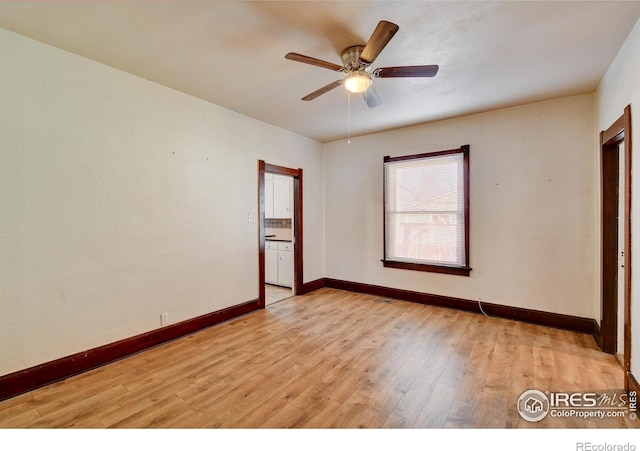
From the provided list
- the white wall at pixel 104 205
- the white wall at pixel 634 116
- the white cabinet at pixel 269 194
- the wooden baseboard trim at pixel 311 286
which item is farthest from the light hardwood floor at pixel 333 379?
the white cabinet at pixel 269 194

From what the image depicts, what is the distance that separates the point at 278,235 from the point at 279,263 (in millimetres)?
789

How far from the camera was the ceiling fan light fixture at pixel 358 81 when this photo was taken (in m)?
2.24

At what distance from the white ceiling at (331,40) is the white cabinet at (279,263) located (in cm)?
282

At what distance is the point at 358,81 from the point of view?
2.26m

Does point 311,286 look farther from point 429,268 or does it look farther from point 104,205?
point 104,205

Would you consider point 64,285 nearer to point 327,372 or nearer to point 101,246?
point 101,246

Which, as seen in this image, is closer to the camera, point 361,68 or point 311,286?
point 361,68

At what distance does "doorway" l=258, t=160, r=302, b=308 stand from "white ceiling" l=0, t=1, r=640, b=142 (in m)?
1.48

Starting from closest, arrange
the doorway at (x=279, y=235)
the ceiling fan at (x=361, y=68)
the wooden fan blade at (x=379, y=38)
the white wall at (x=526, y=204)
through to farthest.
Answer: the wooden fan blade at (x=379, y=38) → the ceiling fan at (x=361, y=68) → the white wall at (x=526, y=204) → the doorway at (x=279, y=235)


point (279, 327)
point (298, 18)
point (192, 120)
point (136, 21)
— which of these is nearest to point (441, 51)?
point (298, 18)

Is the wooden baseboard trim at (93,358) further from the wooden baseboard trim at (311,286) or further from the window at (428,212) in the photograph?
the window at (428,212)

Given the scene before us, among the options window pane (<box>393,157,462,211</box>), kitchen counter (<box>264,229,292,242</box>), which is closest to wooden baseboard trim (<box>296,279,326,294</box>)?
kitchen counter (<box>264,229,292,242</box>)

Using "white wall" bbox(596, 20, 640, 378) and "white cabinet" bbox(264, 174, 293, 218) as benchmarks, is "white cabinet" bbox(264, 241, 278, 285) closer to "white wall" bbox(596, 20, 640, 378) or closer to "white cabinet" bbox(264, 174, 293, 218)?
"white cabinet" bbox(264, 174, 293, 218)

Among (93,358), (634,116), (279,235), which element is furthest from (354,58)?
(279,235)
